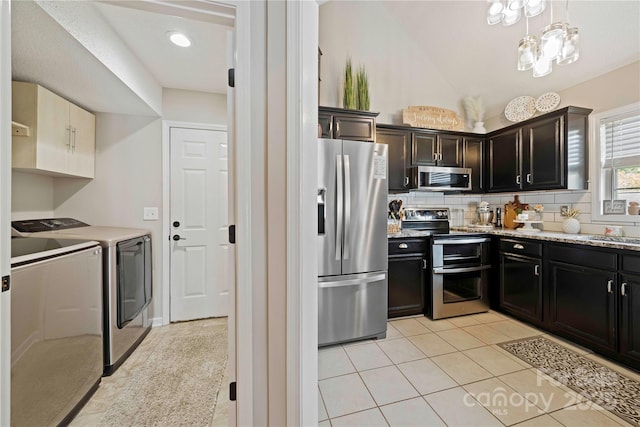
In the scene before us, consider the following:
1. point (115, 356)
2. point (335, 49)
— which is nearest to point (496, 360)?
point (115, 356)

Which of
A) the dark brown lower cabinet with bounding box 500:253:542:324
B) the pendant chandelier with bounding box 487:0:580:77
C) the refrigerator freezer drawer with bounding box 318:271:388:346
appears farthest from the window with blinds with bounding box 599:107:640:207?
the refrigerator freezer drawer with bounding box 318:271:388:346

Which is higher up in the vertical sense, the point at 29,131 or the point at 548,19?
the point at 548,19

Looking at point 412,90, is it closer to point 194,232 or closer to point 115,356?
point 194,232

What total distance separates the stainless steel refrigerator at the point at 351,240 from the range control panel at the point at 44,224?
7.30 ft

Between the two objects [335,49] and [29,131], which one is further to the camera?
[335,49]

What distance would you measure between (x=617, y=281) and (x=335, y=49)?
3.52 m

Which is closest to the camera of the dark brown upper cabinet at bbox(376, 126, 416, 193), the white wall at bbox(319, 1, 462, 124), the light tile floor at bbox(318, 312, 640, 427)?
the light tile floor at bbox(318, 312, 640, 427)

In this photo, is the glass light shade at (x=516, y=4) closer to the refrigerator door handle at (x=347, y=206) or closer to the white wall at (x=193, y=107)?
the refrigerator door handle at (x=347, y=206)

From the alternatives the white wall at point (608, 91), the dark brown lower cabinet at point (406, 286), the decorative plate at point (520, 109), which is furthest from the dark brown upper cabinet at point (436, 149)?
the dark brown lower cabinet at point (406, 286)

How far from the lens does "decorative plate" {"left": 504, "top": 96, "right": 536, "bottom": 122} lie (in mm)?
3068

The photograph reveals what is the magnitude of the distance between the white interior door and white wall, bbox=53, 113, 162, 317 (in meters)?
0.15

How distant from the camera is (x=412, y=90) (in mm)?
3516

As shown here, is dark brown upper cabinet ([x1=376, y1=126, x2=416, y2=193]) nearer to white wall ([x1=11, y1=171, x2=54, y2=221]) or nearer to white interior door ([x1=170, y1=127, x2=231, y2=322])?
white interior door ([x1=170, y1=127, x2=231, y2=322])

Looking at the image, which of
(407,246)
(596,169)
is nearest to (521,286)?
(407,246)
